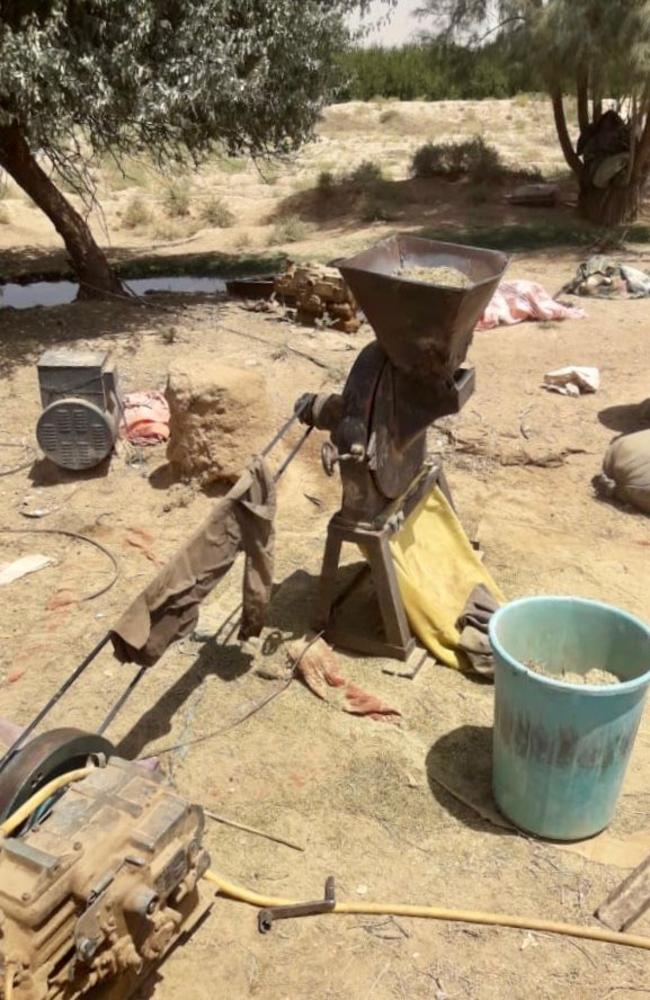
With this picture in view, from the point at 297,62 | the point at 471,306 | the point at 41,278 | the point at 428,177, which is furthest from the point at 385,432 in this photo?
the point at 428,177

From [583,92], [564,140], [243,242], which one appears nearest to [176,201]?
[243,242]

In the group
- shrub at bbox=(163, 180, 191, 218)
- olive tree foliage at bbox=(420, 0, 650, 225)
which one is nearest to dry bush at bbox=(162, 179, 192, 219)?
shrub at bbox=(163, 180, 191, 218)

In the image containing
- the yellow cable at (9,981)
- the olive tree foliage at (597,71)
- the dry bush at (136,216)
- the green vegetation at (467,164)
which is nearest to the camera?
the yellow cable at (9,981)

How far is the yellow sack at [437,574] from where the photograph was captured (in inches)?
194

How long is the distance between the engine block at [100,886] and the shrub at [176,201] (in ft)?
58.7

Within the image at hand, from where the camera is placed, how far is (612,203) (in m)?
17.1

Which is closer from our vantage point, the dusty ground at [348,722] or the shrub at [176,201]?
the dusty ground at [348,722]

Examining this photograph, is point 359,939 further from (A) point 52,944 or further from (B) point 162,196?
(B) point 162,196

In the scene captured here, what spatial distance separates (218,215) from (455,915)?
17201 millimetres

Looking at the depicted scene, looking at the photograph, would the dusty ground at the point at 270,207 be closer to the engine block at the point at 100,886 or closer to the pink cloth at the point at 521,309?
the pink cloth at the point at 521,309

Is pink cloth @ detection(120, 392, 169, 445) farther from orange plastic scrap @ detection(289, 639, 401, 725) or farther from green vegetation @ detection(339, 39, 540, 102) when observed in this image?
green vegetation @ detection(339, 39, 540, 102)

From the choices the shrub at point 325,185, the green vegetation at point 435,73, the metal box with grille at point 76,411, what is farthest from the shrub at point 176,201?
the metal box with grille at point 76,411

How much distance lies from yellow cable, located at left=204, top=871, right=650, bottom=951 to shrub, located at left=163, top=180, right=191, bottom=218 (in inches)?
698

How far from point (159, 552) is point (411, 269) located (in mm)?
2603
